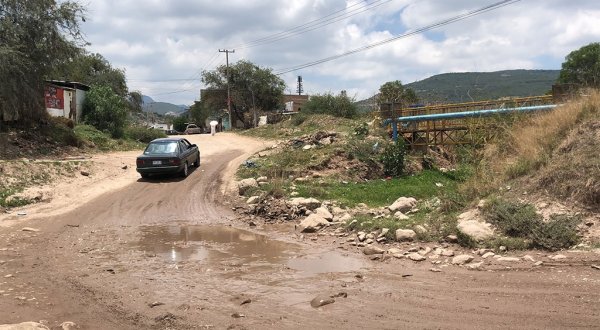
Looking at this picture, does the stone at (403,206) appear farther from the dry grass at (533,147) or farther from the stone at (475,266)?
the stone at (475,266)

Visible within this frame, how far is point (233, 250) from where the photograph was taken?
9.41 m

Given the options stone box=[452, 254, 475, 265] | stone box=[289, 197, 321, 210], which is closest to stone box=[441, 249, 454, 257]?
stone box=[452, 254, 475, 265]

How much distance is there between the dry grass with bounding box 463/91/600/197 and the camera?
10.3 metres

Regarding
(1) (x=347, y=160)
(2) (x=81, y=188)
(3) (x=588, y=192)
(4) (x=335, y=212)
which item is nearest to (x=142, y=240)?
(4) (x=335, y=212)

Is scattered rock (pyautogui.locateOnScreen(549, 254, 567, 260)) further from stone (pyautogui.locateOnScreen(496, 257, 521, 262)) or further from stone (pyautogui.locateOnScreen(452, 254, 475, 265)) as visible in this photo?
stone (pyautogui.locateOnScreen(452, 254, 475, 265))

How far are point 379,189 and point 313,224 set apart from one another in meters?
4.75

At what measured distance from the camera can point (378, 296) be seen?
6133mm

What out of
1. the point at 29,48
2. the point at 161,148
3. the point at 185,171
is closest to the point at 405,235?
the point at 185,171

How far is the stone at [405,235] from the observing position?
8.91 m

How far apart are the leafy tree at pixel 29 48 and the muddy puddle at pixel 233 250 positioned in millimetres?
15176

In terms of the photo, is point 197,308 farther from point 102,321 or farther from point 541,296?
point 541,296

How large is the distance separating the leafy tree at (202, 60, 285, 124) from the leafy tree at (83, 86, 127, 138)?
107 feet

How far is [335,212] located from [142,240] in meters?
4.60

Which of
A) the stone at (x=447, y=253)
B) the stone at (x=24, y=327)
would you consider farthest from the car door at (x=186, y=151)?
the stone at (x=24, y=327)
